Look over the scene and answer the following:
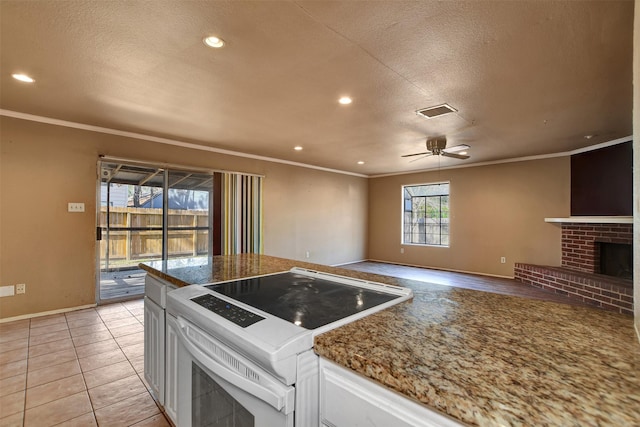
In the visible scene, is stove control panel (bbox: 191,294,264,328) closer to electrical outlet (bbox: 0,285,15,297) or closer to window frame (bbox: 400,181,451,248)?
electrical outlet (bbox: 0,285,15,297)

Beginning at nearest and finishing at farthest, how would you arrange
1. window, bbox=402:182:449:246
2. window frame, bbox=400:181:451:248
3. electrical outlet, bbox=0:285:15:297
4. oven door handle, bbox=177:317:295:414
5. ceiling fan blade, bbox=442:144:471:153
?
oven door handle, bbox=177:317:295:414
electrical outlet, bbox=0:285:15:297
ceiling fan blade, bbox=442:144:471:153
window frame, bbox=400:181:451:248
window, bbox=402:182:449:246

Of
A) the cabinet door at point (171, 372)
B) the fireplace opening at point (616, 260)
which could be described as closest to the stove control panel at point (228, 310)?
the cabinet door at point (171, 372)

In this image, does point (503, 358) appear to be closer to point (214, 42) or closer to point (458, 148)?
point (214, 42)

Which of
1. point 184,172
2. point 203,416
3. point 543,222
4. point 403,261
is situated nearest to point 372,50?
point 203,416

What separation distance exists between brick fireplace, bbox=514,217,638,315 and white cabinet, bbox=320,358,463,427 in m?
4.38

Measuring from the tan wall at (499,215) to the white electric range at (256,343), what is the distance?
5.54m

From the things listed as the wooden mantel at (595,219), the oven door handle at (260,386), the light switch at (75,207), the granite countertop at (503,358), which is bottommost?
the oven door handle at (260,386)

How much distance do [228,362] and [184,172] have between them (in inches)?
172

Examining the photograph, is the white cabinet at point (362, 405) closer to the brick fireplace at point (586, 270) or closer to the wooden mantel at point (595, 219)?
the brick fireplace at point (586, 270)

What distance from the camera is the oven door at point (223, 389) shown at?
0.77 meters

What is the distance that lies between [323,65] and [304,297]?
1778mm

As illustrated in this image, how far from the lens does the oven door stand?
77 cm

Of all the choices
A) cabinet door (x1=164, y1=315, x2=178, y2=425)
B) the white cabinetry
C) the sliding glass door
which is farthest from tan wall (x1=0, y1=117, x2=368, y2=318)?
cabinet door (x1=164, y1=315, x2=178, y2=425)

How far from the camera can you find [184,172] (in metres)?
4.69
